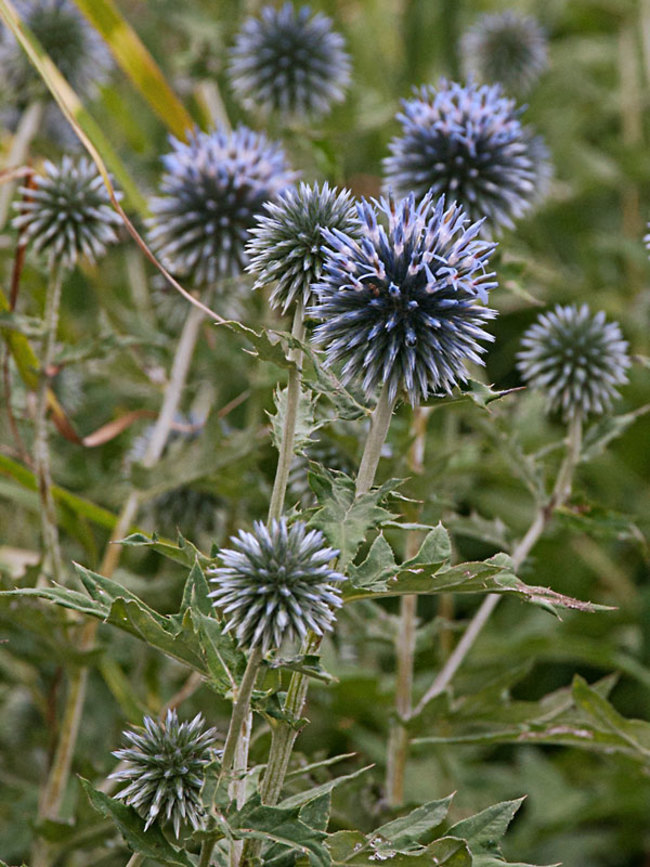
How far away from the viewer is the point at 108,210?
2.05 meters

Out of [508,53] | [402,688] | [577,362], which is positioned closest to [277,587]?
[402,688]

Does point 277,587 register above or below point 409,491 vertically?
below

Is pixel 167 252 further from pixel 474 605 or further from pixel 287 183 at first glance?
pixel 474 605

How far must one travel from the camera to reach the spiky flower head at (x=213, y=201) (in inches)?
83.0

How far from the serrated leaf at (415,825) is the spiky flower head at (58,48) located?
7.18 feet

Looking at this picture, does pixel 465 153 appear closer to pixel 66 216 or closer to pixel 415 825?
pixel 66 216

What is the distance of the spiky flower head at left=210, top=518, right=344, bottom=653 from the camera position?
118cm

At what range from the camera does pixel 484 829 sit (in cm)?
134

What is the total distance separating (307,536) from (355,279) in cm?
35

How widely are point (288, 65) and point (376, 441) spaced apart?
70.0 inches

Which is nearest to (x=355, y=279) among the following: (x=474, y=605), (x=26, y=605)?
(x=26, y=605)

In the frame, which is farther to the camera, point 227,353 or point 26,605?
point 227,353

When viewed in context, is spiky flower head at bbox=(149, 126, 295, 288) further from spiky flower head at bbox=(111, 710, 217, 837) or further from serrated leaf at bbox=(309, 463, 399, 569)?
spiky flower head at bbox=(111, 710, 217, 837)

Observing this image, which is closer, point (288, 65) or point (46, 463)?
point (46, 463)
